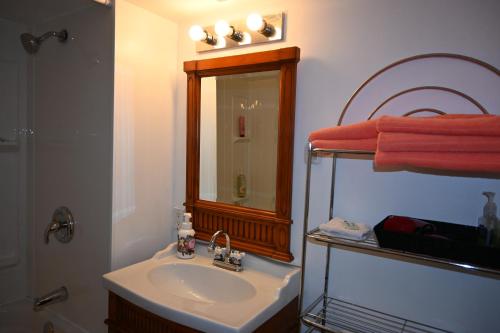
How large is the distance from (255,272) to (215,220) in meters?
0.34

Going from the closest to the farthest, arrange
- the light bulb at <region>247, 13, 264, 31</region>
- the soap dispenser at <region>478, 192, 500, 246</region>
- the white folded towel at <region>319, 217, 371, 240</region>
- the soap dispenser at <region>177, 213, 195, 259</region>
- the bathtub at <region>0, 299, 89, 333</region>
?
the soap dispenser at <region>478, 192, 500, 246</region> < the white folded towel at <region>319, 217, 371, 240</region> < the light bulb at <region>247, 13, 264, 31</region> < the soap dispenser at <region>177, 213, 195, 259</region> < the bathtub at <region>0, 299, 89, 333</region>

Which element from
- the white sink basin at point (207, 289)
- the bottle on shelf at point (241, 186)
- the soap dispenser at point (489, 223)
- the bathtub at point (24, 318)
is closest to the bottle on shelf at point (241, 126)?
the bottle on shelf at point (241, 186)

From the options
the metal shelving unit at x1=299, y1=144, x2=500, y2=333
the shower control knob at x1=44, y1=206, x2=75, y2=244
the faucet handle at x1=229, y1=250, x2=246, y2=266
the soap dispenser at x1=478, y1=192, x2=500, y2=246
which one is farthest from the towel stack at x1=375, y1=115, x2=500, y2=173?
the shower control knob at x1=44, y1=206, x2=75, y2=244

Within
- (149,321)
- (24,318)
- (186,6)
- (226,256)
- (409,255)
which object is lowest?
(24,318)

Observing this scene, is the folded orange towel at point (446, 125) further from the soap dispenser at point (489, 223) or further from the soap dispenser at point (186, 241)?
the soap dispenser at point (186, 241)

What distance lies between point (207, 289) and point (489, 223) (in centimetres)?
114

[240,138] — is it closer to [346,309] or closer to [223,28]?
[223,28]

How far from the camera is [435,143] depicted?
0.88 meters

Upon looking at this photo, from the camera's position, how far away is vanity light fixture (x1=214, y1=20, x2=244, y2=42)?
1516 millimetres

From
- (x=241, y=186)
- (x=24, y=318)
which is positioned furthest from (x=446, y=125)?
(x=24, y=318)

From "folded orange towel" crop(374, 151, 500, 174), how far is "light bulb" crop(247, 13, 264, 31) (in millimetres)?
807

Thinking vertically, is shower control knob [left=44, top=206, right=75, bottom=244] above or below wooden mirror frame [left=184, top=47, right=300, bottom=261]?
below

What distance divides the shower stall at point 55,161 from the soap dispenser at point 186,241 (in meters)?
0.33

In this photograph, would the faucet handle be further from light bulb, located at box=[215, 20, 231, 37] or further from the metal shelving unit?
light bulb, located at box=[215, 20, 231, 37]
